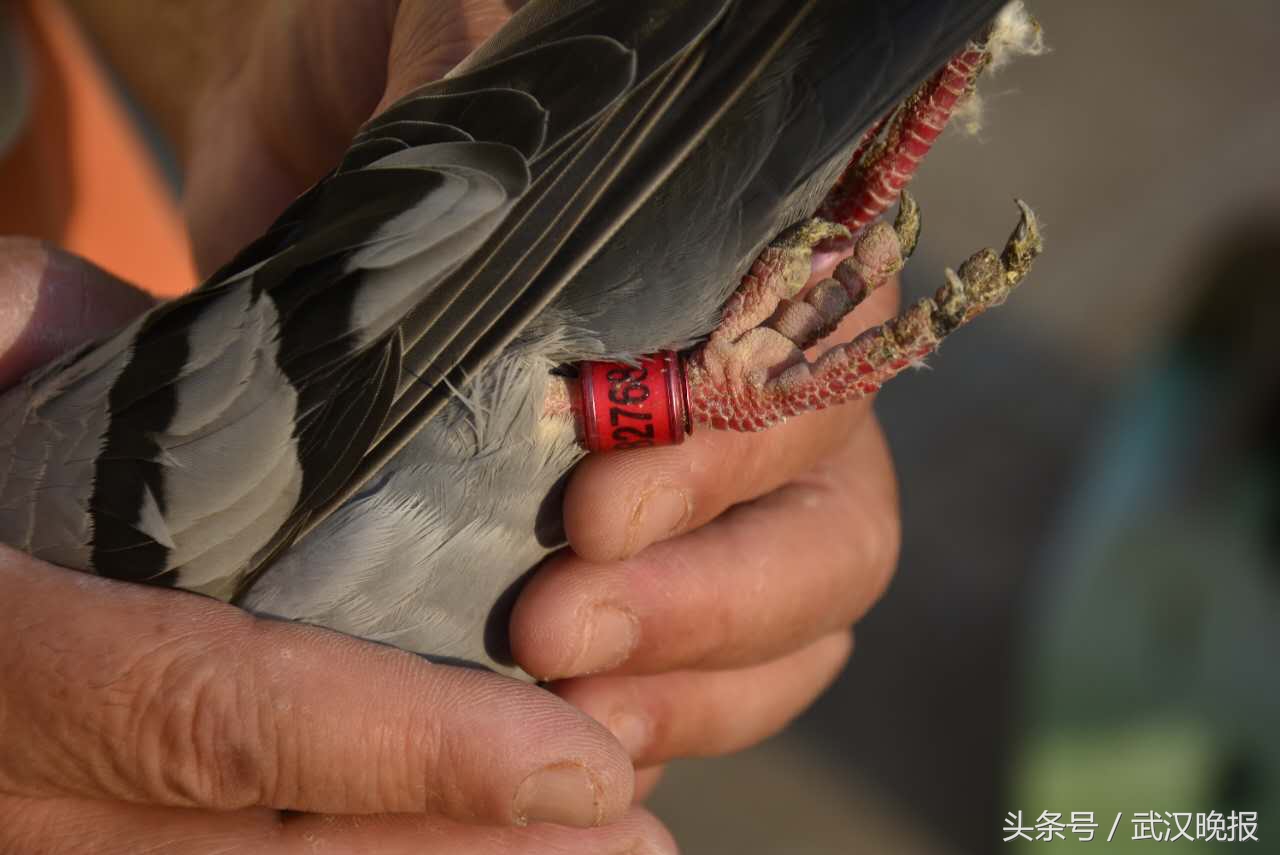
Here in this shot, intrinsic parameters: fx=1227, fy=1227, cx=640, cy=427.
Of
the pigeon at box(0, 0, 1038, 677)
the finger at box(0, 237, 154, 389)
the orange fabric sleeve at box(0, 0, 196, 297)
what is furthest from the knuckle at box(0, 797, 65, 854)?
the orange fabric sleeve at box(0, 0, 196, 297)

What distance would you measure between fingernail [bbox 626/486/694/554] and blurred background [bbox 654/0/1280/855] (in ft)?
5.02

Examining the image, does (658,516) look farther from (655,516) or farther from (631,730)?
(631,730)

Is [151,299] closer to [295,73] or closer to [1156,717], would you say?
[295,73]

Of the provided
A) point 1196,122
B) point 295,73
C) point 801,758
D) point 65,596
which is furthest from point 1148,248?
point 65,596

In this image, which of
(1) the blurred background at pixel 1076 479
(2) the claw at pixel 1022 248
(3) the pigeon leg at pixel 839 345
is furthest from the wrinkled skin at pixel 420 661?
(1) the blurred background at pixel 1076 479

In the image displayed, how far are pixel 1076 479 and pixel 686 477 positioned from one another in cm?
245

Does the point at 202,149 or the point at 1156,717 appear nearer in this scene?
the point at 202,149

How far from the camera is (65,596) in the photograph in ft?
5.00

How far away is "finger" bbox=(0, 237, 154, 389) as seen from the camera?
6.16ft

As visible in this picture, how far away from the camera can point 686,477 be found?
5.95 feet

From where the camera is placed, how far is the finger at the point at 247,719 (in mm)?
1507

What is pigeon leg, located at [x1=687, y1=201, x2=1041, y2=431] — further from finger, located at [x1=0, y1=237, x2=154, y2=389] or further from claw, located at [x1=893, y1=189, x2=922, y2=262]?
finger, located at [x1=0, y1=237, x2=154, y2=389]

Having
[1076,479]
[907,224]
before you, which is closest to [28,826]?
[907,224]

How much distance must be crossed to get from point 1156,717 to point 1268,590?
1.34ft
